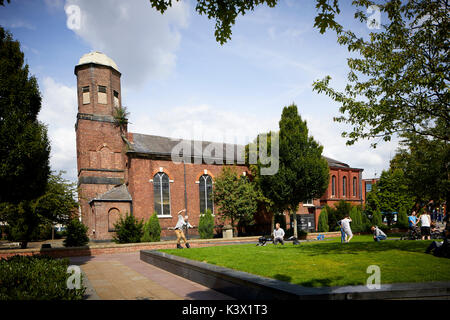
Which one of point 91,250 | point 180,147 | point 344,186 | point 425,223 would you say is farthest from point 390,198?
point 91,250

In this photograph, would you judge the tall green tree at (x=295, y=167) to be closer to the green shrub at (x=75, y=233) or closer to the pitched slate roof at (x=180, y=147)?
the pitched slate roof at (x=180, y=147)

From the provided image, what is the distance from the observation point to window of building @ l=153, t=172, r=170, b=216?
29.0 m

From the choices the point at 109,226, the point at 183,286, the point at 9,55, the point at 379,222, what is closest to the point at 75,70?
the point at 109,226

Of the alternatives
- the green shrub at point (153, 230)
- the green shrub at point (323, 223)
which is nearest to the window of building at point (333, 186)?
the green shrub at point (323, 223)

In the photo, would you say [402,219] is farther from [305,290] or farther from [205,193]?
[305,290]

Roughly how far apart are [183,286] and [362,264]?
488cm

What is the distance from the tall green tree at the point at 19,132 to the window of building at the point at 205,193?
21.6 m

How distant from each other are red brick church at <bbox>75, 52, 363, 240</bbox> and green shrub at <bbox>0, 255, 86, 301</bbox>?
21716 mm

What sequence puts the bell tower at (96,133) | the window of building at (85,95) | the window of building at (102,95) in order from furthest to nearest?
the window of building at (102,95) < the window of building at (85,95) < the bell tower at (96,133)

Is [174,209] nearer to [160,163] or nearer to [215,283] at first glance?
[160,163]

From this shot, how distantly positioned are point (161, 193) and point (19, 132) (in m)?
20.7

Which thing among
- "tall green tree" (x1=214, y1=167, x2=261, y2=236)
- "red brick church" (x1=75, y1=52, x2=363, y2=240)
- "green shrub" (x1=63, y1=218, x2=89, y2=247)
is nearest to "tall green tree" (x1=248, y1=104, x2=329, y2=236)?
"tall green tree" (x1=214, y1=167, x2=261, y2=236)

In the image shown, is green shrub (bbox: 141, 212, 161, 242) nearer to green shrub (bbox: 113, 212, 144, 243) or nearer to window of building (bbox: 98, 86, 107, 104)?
green shrub (bbox: 113, 212, 144, 243)

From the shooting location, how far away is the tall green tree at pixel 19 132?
8.64 m
